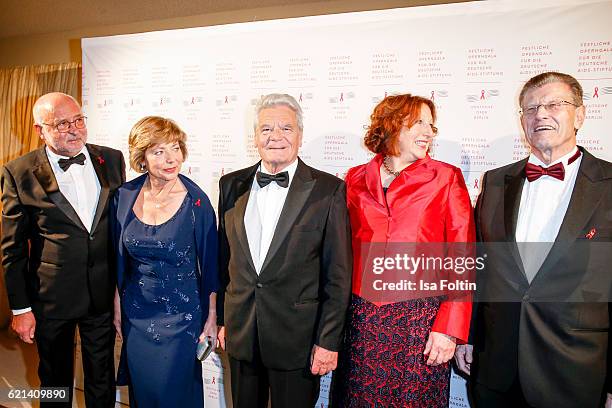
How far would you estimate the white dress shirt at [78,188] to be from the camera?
7.47 feet

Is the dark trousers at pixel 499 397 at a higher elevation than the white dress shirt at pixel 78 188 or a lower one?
lower

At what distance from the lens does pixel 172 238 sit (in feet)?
6.56

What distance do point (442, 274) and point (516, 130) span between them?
2.96ft

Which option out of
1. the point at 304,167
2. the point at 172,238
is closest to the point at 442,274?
the point at 304,167

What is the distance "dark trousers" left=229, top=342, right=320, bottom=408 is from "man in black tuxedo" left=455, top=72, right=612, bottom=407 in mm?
716

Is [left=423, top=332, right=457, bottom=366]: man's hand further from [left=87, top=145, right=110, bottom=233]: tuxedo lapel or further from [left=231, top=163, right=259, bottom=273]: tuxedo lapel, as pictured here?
[left=87, top=145, right=110, bottom=233]: tuxedo lapel

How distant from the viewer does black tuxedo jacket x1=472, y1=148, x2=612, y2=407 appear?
5.23ft

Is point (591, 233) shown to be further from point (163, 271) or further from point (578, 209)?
point (163, 271)

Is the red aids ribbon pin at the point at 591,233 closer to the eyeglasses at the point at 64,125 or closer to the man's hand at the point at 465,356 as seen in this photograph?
the man's hand at the point at 465,356

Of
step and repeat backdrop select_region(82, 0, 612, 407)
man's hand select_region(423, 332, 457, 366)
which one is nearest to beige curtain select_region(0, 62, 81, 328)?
step and repeat backdrop select_region(82, 0, 612, 407)

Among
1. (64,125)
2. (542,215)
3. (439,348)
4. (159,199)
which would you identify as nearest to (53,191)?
(64,125)

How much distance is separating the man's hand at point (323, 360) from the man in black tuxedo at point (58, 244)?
122 cm

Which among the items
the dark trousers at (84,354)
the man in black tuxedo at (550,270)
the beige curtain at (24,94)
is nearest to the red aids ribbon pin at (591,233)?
the man in black tuxedo at (550,270)

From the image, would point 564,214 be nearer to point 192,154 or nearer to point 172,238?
point 172,238
